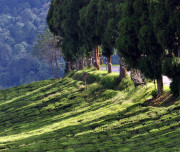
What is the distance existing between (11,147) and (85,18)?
19053 millimetres

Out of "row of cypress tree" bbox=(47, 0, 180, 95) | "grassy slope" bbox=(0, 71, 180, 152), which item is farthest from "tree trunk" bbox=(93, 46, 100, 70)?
"row of cypress tree" bbox=(47, 0, 180, 95)

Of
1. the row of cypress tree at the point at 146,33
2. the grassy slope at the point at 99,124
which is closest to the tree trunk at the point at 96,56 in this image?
the grassy slope at the point at 99,124

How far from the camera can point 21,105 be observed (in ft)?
143

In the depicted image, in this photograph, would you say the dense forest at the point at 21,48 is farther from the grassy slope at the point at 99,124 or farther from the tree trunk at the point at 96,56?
the grassy slope at the point at 99,124

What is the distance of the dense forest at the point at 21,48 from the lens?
140000 mm

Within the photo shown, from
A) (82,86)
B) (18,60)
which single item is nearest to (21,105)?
(82,86)

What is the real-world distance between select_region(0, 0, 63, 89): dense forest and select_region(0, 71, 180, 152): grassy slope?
86.3m

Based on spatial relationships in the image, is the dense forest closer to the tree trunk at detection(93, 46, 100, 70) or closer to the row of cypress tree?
the tree trunk at detection(93, 46, 100, 70)

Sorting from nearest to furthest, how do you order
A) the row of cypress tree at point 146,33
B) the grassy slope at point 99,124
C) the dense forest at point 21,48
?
the grassy slope at point 99,124
the row of cypress tree at point 146,33
the dense forest at point 21,48

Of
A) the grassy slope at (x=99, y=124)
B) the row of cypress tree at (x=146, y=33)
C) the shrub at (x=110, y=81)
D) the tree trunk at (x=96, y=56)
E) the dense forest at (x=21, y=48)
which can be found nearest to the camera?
the grassy slope at (x=99, y=124)

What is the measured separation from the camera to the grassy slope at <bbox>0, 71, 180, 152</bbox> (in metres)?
16.9

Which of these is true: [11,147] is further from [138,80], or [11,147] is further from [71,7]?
[71,7]

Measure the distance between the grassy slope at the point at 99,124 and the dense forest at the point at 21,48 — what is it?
8633 cm

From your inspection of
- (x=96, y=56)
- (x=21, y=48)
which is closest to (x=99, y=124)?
(x=96, y=56)
